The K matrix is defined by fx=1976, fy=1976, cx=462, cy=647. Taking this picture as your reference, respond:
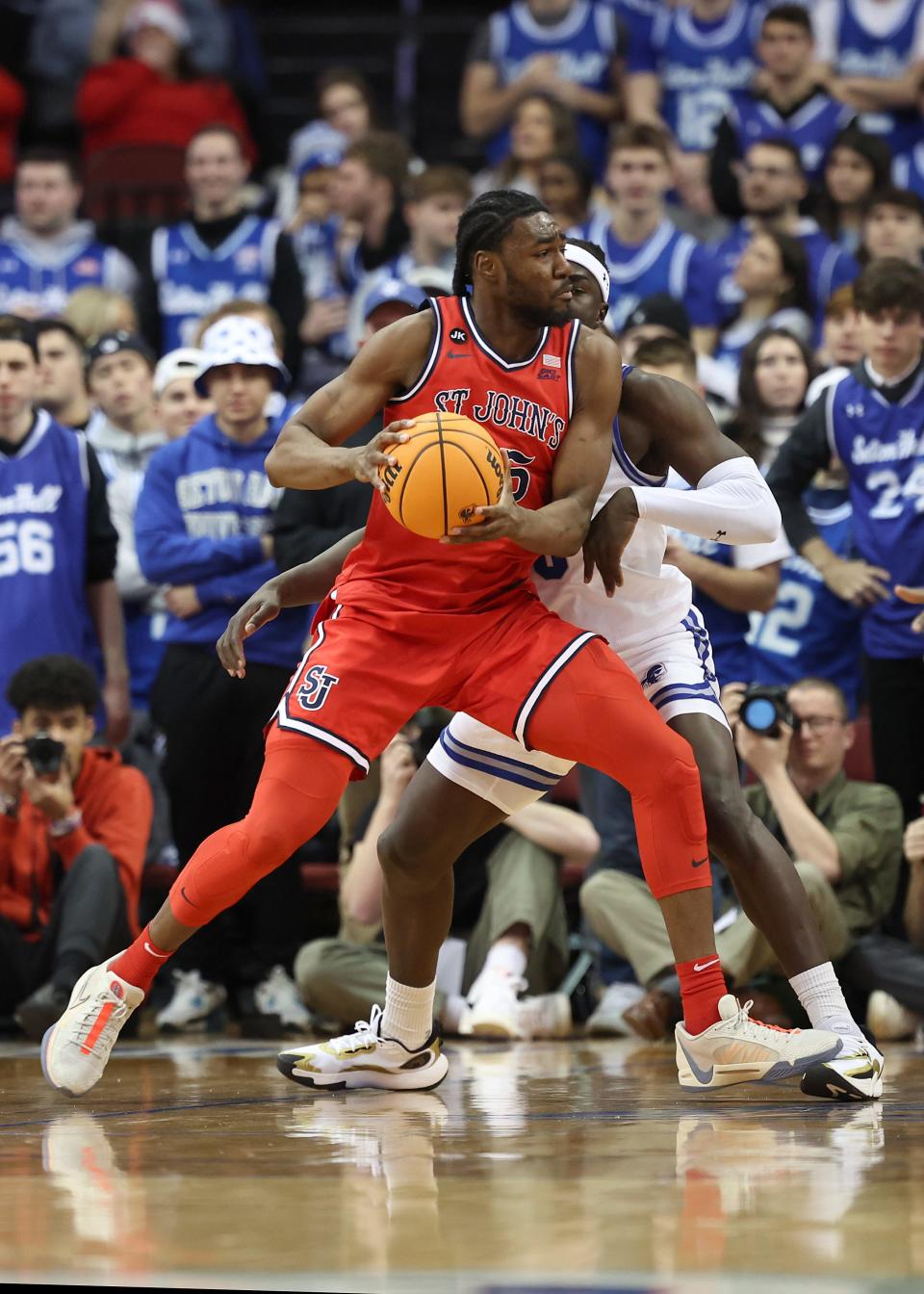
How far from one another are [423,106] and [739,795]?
10225 millimetres

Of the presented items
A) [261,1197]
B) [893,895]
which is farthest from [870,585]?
[261,1197]

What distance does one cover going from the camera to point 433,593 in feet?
15.3

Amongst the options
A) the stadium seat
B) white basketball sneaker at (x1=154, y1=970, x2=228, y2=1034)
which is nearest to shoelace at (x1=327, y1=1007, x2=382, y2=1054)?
white basketball sneaker at (x1=154, y1=970, x2=228, y2=1034)

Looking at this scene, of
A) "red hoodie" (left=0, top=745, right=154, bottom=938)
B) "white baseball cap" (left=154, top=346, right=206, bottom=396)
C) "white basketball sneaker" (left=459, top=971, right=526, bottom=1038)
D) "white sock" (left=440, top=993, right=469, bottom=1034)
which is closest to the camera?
"white basketball sneaker" (left=459, top=971, right=526, bottom=1038)

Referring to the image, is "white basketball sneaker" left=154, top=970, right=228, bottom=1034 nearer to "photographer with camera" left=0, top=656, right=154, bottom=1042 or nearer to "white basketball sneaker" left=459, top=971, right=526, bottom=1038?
"photographer with camera" left=0, top=656, right=154, bottom=1042

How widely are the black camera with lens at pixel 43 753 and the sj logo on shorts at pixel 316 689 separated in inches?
96.8

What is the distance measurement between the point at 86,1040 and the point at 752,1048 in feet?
5.14

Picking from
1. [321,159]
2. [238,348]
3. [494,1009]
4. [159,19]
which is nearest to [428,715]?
[494,1009]

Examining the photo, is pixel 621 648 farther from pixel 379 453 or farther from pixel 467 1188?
pixel 467 1188

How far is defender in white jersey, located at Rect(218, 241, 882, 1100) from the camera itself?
4668 mm

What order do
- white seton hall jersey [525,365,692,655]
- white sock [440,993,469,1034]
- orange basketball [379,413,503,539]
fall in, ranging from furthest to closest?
white sock [440,993,469,1034] → white seton hall jersey [525,365,692,655] → orange basketball [379,413,503,539]

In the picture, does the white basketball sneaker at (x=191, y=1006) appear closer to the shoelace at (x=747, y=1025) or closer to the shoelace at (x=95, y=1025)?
the shoelace at (x=95, y=1025)

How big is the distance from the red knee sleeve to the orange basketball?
625 millimetres

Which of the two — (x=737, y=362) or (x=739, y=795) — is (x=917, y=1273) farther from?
(x=737, y=362)
